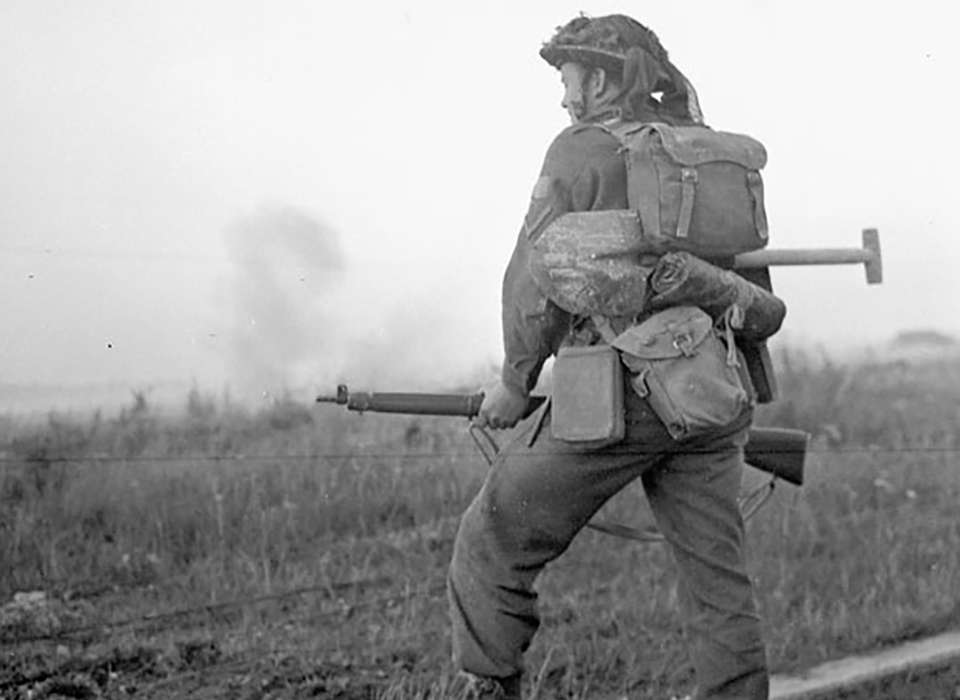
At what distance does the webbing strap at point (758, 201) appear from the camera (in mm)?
4562

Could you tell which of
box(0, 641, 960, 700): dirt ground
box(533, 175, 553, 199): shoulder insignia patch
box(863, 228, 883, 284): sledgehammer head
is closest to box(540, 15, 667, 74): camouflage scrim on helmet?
box(533, 175, 553, 199): shoulder insignia patch

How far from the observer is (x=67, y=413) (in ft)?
22.3

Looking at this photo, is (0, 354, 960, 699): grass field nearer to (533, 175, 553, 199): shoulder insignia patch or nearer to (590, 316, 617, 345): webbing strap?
(590, 316, 617, 345): webbing strap

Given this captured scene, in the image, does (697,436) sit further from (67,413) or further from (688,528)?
(67,413)

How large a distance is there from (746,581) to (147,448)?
3.88 meters

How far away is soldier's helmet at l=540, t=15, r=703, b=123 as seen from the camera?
4605 mm

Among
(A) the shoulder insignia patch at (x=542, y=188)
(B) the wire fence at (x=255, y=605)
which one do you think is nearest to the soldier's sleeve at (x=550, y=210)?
(A) the shoulder insignia patch at (x=542, y=188)

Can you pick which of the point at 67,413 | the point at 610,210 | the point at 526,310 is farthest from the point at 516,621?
the point at 67,413

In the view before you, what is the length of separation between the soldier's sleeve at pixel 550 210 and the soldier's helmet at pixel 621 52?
20 cm

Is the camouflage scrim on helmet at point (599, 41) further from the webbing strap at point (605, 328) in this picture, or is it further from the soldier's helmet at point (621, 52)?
the webbing strap at point (605, 328)

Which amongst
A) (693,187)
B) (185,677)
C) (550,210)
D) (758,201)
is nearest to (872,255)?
(758,201)

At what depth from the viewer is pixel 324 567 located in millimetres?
7020

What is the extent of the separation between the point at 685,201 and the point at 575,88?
0.54 m

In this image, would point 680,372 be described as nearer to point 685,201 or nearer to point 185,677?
point 685,201
